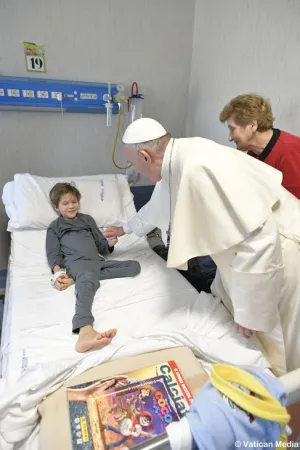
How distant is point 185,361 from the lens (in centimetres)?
119

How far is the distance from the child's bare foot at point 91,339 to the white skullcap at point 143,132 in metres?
0.86

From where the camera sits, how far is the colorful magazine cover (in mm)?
896

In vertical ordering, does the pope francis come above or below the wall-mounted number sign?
below

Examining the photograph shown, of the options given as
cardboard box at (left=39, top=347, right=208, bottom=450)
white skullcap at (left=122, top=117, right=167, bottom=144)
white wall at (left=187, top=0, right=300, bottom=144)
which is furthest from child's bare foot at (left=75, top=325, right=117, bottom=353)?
white wall at (left=187, top=0, right=300, bottom=144)

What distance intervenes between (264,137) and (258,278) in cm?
84

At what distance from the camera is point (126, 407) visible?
0.98 metres

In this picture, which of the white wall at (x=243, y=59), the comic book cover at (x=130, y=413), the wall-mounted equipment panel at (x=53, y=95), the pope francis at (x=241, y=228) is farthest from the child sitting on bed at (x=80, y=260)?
the white wall at (x=243, y=59)

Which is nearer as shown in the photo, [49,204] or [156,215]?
[156,215]

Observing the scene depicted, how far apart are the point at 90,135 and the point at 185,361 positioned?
6.87ft

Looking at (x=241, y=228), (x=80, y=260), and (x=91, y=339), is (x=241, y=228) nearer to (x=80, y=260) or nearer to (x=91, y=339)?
(x=91, y=339)

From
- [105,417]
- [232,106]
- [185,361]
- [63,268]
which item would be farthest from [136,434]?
[232,106]

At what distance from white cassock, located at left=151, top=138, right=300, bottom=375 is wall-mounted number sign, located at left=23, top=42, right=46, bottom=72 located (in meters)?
1.60

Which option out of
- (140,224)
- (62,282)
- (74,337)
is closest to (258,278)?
(74,337)

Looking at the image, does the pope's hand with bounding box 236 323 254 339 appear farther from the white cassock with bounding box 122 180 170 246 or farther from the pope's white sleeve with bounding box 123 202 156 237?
the pope's white sleeve with bounding box 123 202 156 237
